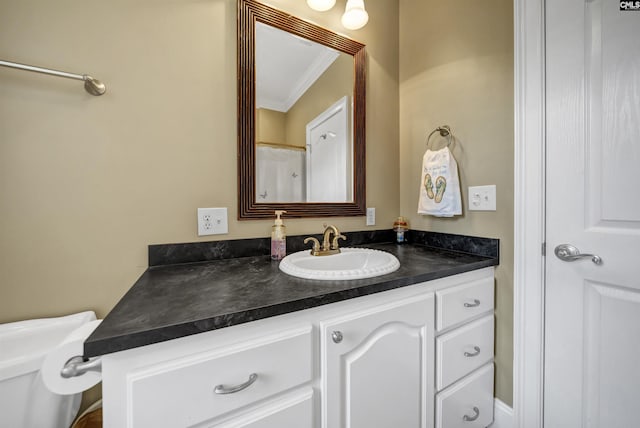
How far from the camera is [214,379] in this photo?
22.3 inches

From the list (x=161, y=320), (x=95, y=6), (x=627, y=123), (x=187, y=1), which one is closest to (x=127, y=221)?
(x=161, y=320)

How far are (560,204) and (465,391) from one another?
0.82 meters

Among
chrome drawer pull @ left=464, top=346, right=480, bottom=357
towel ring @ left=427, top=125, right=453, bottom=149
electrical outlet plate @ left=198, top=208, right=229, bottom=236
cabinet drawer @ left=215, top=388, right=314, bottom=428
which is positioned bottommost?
chrome drawer pull @ left=464, top=346, right=480, bottom=357

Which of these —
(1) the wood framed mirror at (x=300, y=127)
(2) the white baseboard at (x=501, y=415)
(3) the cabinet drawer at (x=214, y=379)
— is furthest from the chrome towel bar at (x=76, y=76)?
(2) the white baseboard at (x=501, y=415)

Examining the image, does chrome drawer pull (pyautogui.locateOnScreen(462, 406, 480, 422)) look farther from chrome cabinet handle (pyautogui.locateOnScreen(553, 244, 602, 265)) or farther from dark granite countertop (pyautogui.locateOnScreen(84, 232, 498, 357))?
chrome cabinet handle (pyautogui.locateOnScreen(553, 244, 602, 265))

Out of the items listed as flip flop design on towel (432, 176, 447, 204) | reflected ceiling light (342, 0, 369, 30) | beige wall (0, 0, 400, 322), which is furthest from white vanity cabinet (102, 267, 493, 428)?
reflected ceiling light (342, 0, 369, 30)

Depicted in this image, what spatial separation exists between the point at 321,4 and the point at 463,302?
4.82 ft

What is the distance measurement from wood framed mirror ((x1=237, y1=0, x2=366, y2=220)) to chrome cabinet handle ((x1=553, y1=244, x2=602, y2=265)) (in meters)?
0.84

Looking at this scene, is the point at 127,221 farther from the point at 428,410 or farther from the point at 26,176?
the point at 428,410

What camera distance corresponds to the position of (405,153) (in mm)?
1577

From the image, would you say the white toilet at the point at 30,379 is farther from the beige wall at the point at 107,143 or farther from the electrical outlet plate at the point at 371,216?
the electrical outlet plate at the point at 371,216

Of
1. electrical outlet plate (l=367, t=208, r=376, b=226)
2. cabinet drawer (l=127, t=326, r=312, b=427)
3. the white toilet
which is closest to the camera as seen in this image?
cabinet drawer (l=127, t=326, r=312, b=427)

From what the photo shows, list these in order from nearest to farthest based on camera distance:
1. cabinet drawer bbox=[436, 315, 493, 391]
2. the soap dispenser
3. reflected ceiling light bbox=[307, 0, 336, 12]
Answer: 1. cabinet drawer bbox=[436, 315, 493, 391]
2. the soap dispenser
3. reflected ceiling light bbox=[307, 0, 336, 12]

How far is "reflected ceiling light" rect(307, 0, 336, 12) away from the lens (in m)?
1.23
